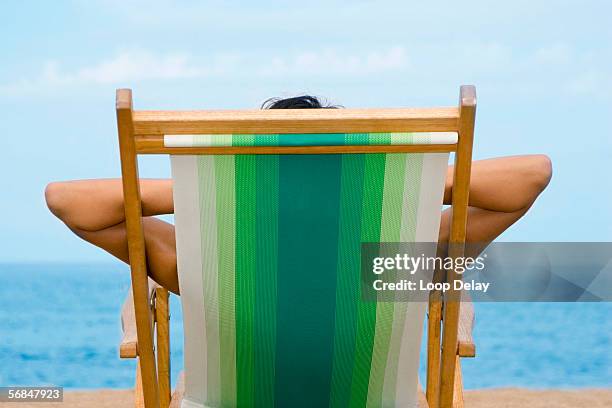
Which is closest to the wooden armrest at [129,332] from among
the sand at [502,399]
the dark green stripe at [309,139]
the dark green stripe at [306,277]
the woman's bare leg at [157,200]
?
the woman's bare leg at [157,200]

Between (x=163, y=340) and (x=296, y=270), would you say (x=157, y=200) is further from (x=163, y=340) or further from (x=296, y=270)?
(x=163, y=340)

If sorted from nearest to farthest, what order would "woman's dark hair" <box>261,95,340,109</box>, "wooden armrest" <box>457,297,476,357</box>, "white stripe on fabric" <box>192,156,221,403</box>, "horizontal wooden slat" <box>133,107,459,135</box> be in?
"horizontal wooden slat" <box>133,107,459,135</box> → "white stripe on fabric" <box>192,156,221,403</box> → "wooden armrest" <box>457,297,476,357</box> → "woman's dark hair" <box>261,95,340,109</box>

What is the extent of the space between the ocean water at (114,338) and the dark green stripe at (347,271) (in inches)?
286

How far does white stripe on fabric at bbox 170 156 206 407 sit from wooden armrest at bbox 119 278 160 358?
7.4 inches

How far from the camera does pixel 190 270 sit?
212 cm

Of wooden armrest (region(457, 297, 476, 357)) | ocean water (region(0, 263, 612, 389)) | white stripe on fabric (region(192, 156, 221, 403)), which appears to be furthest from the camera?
ocean water (region(0, 263, 612, 389))

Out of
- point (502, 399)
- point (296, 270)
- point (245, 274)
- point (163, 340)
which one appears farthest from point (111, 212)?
point (502, 399)

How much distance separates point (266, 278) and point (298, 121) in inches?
15.8

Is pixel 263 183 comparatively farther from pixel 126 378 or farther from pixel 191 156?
pixel 126 378

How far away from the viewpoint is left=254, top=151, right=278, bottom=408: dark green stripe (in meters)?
1.98

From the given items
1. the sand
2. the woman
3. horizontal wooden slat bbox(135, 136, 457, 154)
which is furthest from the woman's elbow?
the sand

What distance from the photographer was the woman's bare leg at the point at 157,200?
2.08m

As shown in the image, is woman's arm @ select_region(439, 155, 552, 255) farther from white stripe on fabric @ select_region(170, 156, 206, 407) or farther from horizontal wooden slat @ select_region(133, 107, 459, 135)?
white stripe on fabric @ select_region(170, 156, 206, 407)

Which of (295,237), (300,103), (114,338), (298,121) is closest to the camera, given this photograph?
(298,121)
